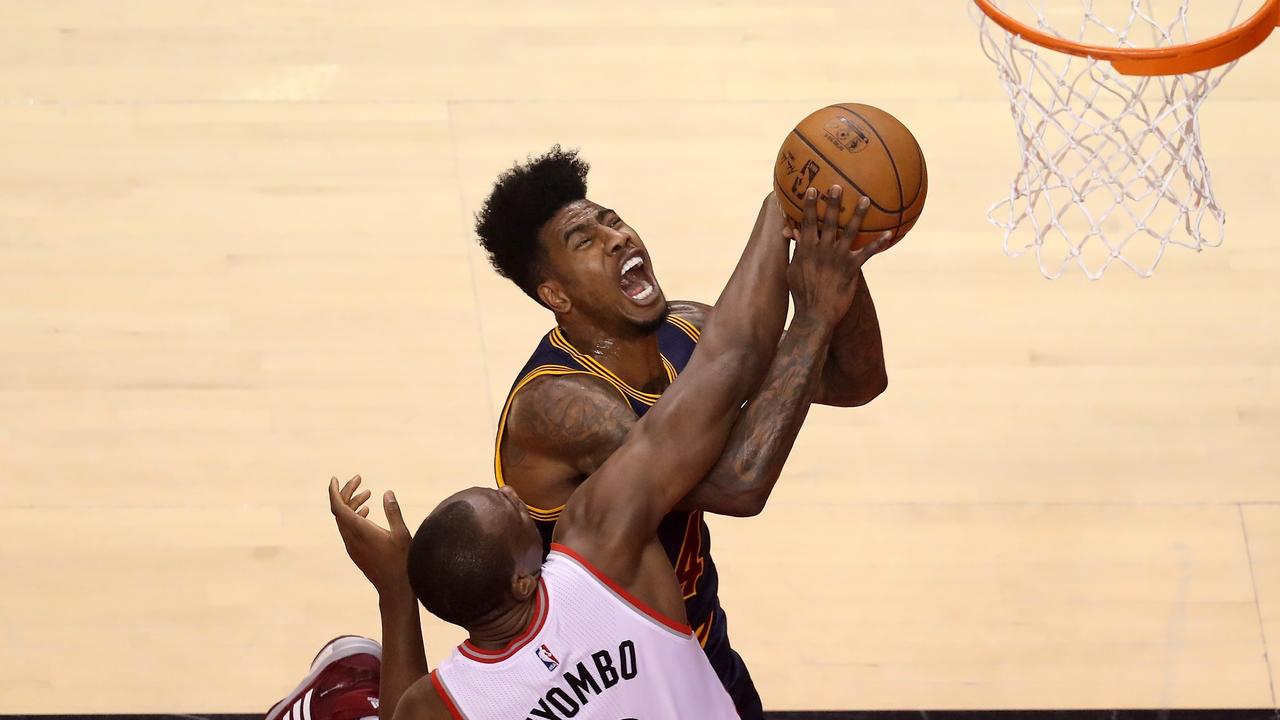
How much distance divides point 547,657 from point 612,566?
0.58ft

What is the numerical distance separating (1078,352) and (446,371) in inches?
79.1

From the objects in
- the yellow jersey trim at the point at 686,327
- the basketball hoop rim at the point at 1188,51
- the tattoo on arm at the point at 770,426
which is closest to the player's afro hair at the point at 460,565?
the tattoo on arm at the point at 770,426

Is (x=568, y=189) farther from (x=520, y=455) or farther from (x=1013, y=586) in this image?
(x=1013, y=586)

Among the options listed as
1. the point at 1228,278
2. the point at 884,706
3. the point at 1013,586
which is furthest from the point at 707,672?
the point at 1228,278

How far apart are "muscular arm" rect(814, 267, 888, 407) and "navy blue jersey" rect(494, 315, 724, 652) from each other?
0.28 meters

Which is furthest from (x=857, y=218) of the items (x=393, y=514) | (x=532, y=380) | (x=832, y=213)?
(x=393, y=514)

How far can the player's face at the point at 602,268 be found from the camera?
296 centimetres

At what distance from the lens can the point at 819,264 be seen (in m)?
2.56

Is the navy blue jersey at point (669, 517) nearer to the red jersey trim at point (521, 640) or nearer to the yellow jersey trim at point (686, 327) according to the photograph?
the yellow jersey trim at point (686, 327)

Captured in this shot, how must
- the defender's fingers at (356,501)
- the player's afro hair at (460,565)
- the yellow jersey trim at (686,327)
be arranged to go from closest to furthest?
1. the player's afro hair at (460,565)
2. the defender's fingers at (356,501)
3. the yellow jersey trim at (686,327)

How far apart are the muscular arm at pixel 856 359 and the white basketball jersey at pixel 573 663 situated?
65cm

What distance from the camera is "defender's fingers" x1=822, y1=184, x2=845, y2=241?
2.50m

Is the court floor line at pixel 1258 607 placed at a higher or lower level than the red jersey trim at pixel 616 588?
lower

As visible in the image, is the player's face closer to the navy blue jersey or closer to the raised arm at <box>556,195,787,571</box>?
the navy blue jersey
